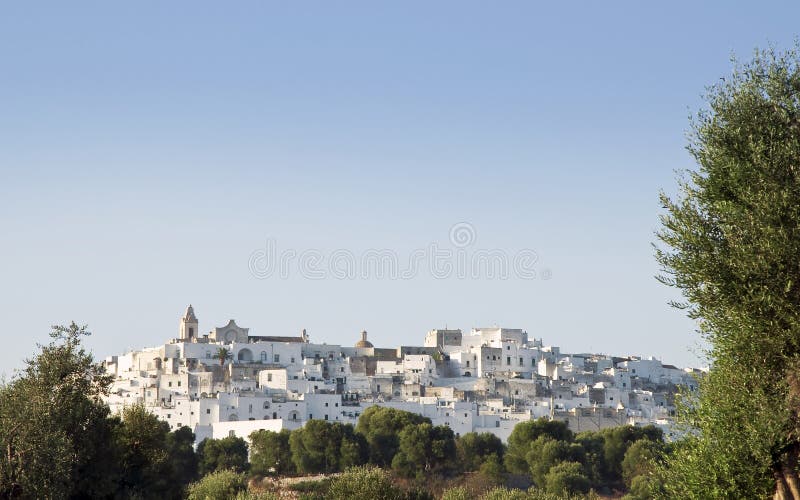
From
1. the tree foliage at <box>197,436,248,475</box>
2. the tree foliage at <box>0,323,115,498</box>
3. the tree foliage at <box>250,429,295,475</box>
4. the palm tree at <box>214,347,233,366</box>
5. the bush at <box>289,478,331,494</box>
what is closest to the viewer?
the tree foliage at <box>0,323,115,498</box>

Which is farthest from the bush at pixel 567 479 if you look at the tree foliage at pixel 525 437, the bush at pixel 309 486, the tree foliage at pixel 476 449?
the bush at pixel 309 486

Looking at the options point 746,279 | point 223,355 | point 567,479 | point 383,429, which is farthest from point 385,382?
point 746,279

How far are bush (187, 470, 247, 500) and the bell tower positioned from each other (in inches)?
2421

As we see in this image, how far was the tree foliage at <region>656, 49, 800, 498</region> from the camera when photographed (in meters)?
19.1

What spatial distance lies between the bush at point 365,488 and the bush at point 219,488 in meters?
5.27

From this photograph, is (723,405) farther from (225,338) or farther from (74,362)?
(225,338)

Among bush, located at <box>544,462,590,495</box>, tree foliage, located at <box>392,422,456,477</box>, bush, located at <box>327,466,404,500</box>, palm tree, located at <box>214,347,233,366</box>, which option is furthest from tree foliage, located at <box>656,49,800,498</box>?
palm tree, located at <box>214,347,233,366</box>

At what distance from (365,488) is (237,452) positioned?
3296cm

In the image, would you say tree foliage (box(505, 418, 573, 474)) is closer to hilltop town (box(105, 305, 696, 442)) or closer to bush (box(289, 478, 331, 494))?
hilltop town (box(105, 305, 696, 442))

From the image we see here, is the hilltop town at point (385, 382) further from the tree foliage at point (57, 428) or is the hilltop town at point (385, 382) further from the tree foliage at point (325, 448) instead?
the tree foliage at point (57, 428)

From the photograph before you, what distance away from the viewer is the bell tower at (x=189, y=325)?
11244cm

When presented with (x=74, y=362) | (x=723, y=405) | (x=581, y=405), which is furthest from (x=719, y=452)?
(x=581, y=405)

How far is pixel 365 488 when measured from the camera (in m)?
43.4

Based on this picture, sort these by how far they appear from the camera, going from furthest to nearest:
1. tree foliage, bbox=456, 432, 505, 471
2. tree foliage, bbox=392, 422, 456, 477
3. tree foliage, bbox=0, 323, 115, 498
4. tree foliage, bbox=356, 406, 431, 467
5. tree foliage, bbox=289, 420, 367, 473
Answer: tree foliage, bbox=456, 432, 505, 471 < tree foliage, bbox=356, 406, 431, 467 < tree foliage, bbox=289, 420, 367, 473 < tree foliage, bbox=392, 422, 456, 477 < tree foliage, bbox=0, 323, 115, 498
